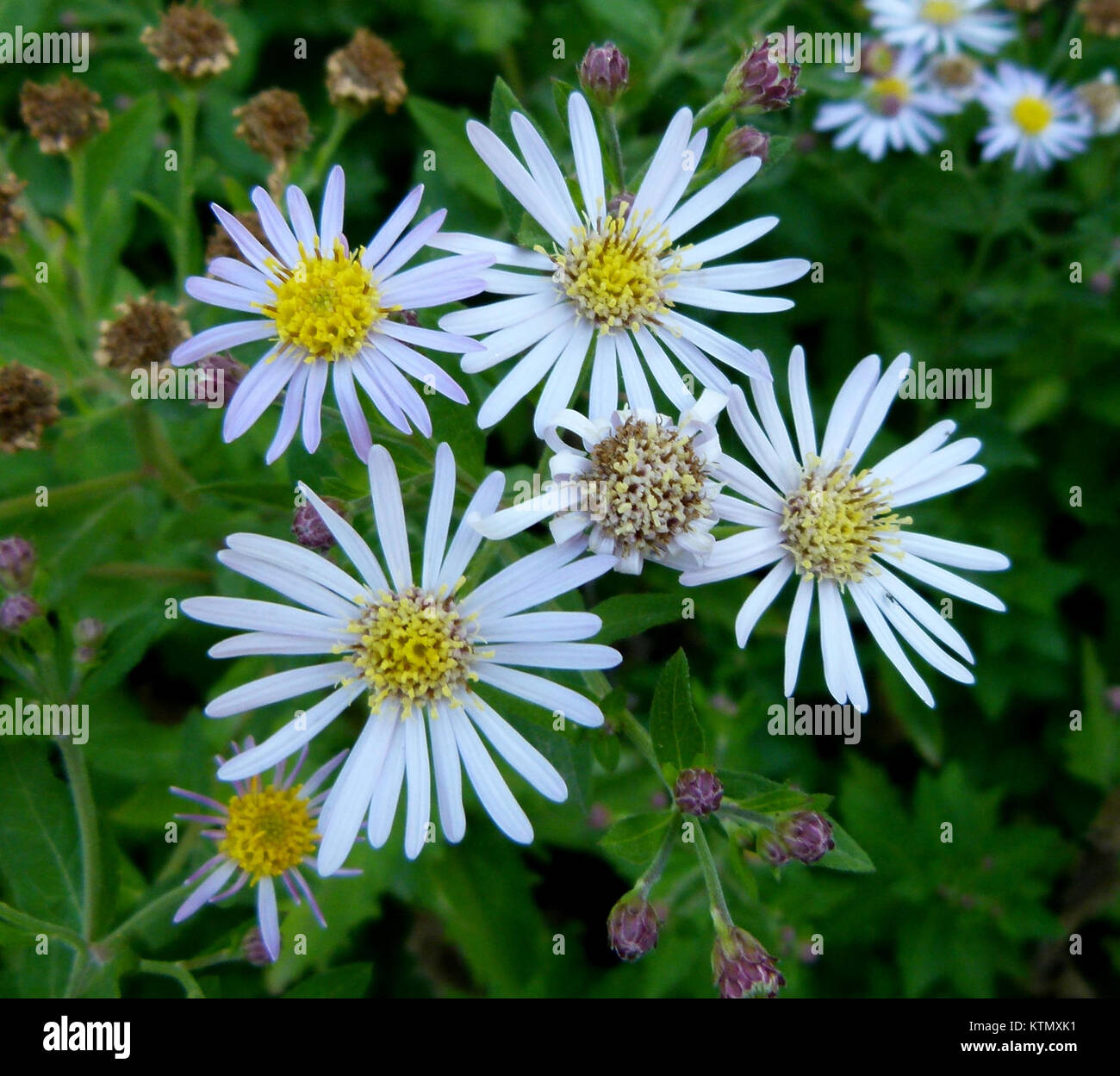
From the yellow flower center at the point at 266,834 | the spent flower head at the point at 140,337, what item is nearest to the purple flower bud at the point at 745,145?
the spent flower head at the point at 140,337

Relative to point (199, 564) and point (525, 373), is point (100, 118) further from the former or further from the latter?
point (525, 373)

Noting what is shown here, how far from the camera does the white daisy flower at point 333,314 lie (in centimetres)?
239

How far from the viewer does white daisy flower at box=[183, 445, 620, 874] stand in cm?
229

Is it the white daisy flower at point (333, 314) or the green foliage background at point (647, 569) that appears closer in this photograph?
the white daisy flower at point (333, 314)

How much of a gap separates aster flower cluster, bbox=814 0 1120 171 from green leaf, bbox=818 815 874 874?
11.1 ft

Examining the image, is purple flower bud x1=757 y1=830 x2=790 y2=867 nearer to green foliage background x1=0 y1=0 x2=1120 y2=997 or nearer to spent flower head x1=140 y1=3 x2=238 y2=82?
green foliage background x1=0 y1=0 x2=1120 y2=997

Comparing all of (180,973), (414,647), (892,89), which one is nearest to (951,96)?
(892,89)

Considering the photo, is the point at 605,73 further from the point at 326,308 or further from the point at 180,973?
the point at 180,973

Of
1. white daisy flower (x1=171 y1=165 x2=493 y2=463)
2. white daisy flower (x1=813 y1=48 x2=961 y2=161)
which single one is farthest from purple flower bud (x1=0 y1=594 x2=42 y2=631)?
white daisy flower (x1=813 y1=48 x2=961 y2=161)

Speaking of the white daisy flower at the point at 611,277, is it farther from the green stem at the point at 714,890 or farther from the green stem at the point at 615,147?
the green stem at the point at 714,890

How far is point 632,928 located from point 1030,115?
14.7ft

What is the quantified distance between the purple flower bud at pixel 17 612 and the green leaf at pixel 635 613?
1556 mm

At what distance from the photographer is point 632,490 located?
7.55 feet

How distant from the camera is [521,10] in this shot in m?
4.90
